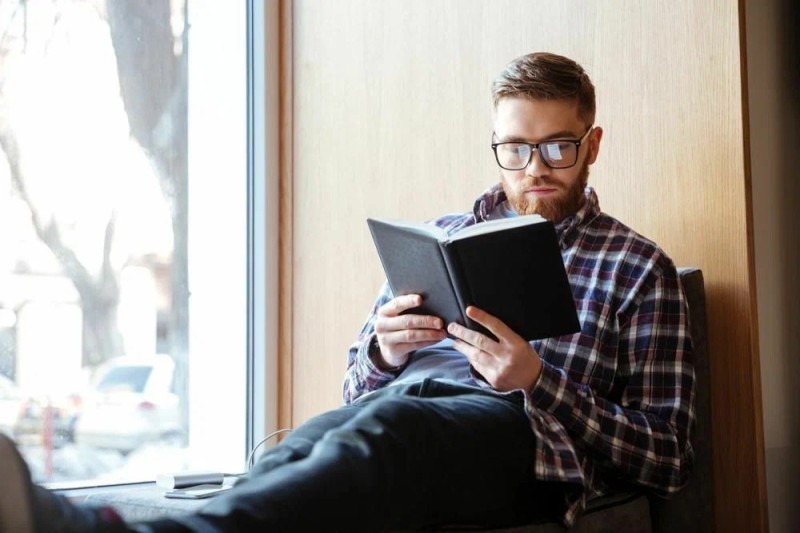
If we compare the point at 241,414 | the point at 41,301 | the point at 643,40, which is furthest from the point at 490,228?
the point at 241,414

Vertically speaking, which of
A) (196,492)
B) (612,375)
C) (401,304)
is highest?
(401,304)

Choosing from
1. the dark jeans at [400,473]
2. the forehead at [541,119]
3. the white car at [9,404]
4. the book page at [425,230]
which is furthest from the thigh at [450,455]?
the white car at [9,404]

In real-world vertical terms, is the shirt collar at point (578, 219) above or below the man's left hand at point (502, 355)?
above

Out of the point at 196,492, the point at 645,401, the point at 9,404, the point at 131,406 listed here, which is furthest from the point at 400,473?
the point at 131,406

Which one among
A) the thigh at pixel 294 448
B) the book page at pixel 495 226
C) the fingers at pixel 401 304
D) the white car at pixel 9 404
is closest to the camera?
the thigh at pixel 294 448

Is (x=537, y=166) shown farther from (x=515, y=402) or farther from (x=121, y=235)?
(x=121, y=235)

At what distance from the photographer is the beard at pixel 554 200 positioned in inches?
70.3

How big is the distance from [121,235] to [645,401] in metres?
1.53

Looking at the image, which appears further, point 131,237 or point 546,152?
point 131,237

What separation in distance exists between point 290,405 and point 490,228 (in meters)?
1.51

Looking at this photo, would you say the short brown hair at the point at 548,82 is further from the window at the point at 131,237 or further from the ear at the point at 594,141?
the window at the point at 131,237

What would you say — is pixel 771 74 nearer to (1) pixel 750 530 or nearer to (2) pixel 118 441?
(1) pixel 750 530

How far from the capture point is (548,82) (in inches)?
69.7

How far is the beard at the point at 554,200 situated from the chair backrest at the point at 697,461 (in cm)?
23
